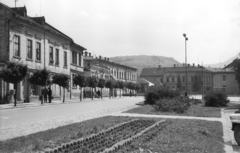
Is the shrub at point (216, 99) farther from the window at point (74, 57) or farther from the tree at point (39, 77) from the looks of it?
the window at point (74, 57)

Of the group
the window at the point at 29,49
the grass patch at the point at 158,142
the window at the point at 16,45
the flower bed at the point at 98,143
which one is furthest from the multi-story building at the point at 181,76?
the flower bed at the point at 98,143

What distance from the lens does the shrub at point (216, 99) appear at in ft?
88.4

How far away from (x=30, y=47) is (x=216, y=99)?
22782mm

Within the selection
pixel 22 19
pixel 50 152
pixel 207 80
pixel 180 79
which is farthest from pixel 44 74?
pixel 207 80

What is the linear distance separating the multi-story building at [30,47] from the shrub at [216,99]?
61.2 feet

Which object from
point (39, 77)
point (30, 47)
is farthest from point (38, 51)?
point (39, 77)

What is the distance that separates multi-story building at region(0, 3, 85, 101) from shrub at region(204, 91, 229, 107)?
1864 centimetres

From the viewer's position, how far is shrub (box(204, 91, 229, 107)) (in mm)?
26938

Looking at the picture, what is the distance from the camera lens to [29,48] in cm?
3628

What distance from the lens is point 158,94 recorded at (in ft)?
87.5

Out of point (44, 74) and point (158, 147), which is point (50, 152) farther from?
point (44, 74)

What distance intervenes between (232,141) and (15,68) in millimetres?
21719

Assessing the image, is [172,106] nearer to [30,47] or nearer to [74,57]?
[30,47]

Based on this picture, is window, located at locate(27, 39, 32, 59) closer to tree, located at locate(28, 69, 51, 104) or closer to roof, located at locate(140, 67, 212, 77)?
tree, located at locate(28, 69, 51, 104)
